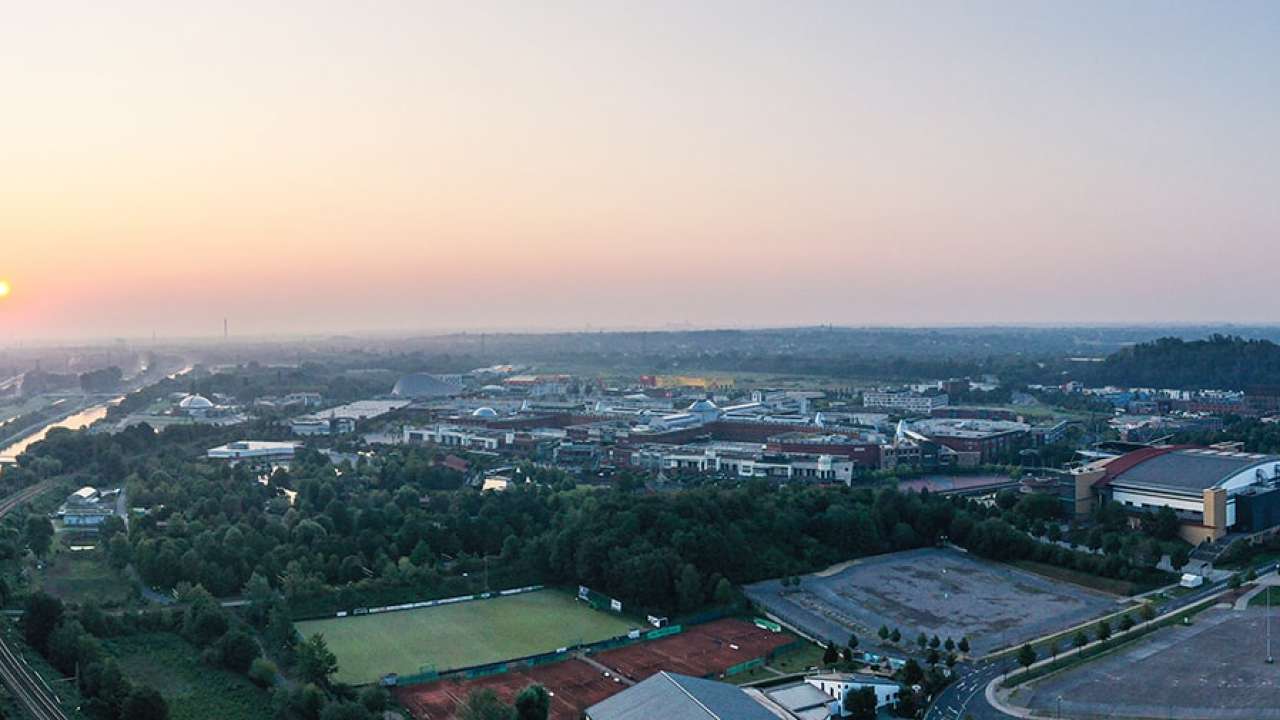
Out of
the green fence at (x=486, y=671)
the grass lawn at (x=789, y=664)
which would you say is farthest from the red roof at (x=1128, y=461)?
the green fence at (x=486, y=671)

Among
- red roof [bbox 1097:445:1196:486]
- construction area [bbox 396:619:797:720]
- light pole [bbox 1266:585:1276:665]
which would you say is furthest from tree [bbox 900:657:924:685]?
red roof [bbox 1097:445:1196:486]

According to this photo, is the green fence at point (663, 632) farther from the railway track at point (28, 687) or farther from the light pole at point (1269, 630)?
the light pole at point (1269, 630)

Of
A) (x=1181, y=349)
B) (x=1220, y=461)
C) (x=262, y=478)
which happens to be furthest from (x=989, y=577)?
(x=1181, y=349)

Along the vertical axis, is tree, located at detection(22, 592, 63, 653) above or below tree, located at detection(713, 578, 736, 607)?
above

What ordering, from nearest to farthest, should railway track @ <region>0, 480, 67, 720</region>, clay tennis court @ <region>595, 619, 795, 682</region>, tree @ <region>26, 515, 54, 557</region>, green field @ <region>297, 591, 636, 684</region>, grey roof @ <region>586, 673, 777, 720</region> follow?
1. grey roof @ <region>586, 673, 777, 720</region>
2. railway track @ <region>0, 480, 67, 720</region>
3. clay tennis court @ <region>595, 619, 795, 682</region>
4. green field @ <region>297, 591, 636, 684</region>
5. tree @ <region>26, 515, 54, 557</region>

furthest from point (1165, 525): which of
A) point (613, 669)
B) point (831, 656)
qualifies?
point (613, 669)

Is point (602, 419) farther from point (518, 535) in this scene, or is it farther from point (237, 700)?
point (237, 700)

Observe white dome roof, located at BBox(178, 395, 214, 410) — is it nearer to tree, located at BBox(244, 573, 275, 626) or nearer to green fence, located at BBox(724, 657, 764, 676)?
tree, located at BBox(244, 573, 275, 626)

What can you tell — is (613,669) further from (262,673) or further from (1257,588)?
(1257,588)
